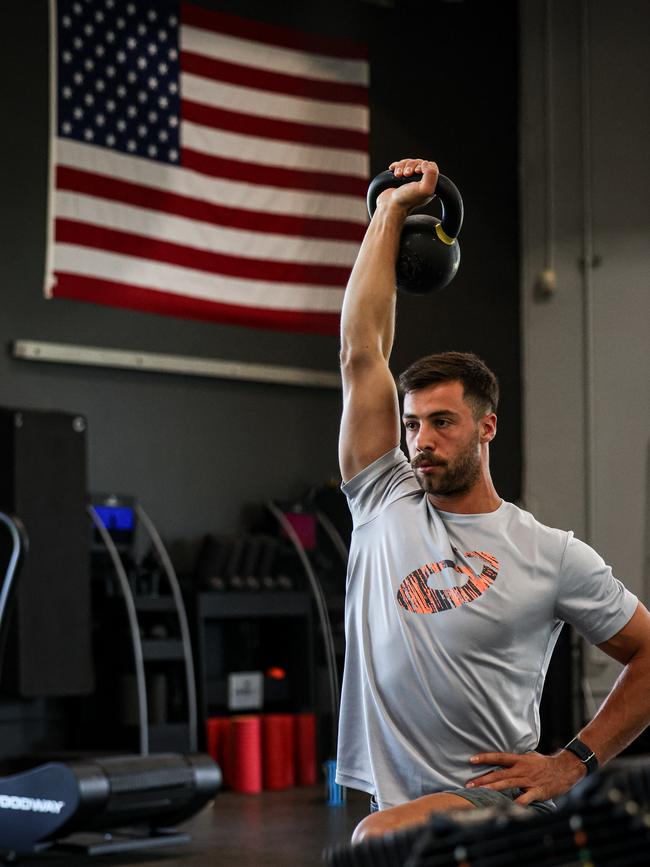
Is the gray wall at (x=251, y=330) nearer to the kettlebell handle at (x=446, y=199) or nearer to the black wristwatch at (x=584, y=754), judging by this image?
the kettlebell handle at (x=446, y=199)

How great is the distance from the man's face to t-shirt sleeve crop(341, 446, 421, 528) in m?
0.07

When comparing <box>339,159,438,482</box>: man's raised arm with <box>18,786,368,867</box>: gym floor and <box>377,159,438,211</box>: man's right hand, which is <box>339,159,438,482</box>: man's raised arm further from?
<box>18,786,368,867</box>: gym floor

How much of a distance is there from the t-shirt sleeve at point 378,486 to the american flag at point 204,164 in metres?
4.96

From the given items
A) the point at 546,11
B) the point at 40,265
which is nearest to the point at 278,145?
the point at 40,265

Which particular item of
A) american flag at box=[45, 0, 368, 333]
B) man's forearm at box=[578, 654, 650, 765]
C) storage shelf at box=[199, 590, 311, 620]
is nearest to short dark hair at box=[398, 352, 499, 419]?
man's forearm at box=[578, 654, 650, 765]

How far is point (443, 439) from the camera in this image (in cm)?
282

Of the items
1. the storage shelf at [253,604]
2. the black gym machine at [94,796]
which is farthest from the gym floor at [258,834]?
the storage shelf at [253,604]

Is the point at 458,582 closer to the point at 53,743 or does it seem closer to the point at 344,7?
the point at 53,743

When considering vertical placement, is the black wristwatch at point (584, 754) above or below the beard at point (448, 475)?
below

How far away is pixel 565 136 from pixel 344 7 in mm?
1866

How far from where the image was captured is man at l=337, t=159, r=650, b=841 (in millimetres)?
2660

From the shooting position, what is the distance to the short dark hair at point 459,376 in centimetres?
286

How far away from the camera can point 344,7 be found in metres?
8.98

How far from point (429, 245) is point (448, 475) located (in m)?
0.56
